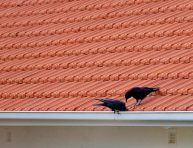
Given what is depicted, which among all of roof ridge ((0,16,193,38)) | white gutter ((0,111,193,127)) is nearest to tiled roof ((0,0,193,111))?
roof ridge ((0,16,193,38))

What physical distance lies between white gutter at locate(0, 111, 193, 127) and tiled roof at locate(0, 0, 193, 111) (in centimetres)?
19

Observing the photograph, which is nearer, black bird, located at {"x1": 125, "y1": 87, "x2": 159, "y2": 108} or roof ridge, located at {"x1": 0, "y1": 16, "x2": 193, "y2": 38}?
black bird, located at {"x1": 125, "y1": 87, "x2": 159, "y2": 108}

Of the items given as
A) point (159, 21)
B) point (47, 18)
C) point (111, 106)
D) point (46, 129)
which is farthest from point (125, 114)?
point (47, 18)

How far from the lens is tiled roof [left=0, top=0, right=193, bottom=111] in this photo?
8227 mm

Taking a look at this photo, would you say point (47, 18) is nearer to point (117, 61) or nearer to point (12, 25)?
point (12, 25)

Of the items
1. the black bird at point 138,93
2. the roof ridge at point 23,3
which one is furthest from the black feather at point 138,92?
the roof ridge at point 23,3

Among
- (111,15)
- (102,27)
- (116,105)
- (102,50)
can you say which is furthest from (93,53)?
(116,105)

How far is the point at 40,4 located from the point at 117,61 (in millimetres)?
2483

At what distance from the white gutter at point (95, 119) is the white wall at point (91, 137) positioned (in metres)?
0.39

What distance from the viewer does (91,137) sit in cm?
817

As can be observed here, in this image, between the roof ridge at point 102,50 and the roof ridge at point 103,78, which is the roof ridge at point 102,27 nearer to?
the roof ridge at point 102,50

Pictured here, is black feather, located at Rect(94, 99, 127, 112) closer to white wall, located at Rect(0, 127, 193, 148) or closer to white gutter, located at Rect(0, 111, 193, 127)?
white gutter, located at Rect(0, 111, 193, 127)

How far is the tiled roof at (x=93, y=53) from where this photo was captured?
8227 millimetres

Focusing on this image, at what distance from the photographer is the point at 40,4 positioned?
1106 centimetres
